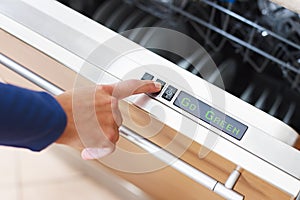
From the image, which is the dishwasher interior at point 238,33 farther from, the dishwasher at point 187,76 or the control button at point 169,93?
the control button at point 169,93

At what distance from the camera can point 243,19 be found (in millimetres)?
796

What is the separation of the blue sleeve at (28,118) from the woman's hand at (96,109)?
0.03 metres

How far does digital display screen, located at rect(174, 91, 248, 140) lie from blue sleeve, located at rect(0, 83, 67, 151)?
0.47ft

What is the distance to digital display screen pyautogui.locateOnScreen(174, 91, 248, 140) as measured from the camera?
55cm

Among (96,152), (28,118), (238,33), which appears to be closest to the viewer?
(28,118)

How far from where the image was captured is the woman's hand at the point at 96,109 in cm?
57

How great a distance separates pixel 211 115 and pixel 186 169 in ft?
0.25

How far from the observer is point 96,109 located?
1.95 ft

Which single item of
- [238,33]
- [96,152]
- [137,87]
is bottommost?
[96,152]

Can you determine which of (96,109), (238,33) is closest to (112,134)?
(96,109)

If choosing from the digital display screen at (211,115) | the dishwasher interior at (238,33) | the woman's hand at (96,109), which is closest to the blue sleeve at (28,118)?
the woman's hand at (96,109)

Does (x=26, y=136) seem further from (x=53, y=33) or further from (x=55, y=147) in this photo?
(x=55, y=147)

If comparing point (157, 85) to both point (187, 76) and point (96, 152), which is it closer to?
point (187, 76)

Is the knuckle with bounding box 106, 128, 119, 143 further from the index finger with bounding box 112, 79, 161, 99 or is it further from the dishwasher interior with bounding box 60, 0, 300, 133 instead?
the dishwasher interior with bounding box 60, 0, 300, 133
